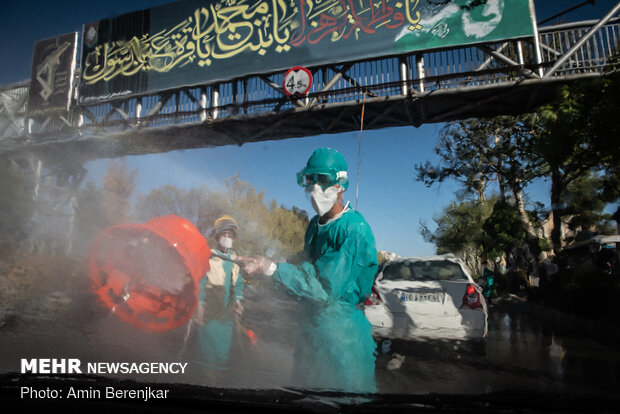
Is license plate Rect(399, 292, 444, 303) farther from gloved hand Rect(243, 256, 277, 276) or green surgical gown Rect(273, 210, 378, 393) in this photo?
gloved hand Rect(243, 256, 277, 276)

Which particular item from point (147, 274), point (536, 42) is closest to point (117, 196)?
point (147, 274)

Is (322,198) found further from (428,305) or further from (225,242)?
(428,305)

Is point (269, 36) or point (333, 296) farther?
point (269, 36)

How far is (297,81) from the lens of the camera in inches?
299

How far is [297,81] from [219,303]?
595 cm

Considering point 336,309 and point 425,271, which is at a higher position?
point 425,271

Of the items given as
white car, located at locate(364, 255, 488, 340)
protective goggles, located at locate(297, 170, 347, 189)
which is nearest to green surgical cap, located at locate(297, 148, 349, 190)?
protective goggles, located at locate(297, 170, 347, 189)

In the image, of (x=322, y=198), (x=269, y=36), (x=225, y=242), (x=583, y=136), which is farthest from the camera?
(x=269, y=36)

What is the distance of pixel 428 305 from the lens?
345 cm

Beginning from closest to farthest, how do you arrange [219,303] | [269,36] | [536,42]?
[219,303]
[536,42]
[269,36]

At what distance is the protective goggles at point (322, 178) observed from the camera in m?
2.07

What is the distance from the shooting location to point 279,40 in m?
8.29

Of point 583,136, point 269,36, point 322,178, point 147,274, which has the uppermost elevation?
point 269,36

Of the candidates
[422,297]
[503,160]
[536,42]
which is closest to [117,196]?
[422,297]
